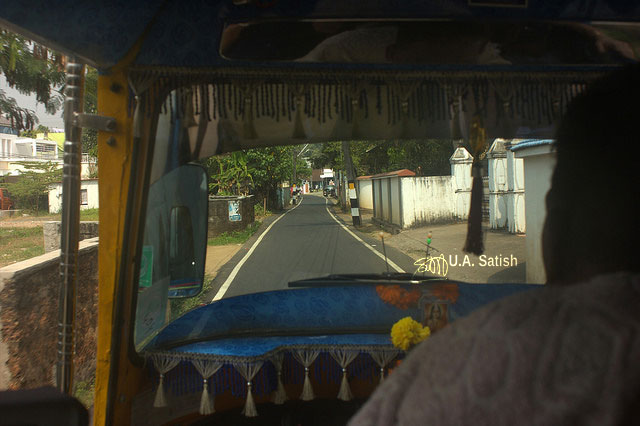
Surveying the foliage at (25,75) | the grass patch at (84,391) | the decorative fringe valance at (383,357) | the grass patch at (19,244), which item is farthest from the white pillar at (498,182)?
the grass patch at (19,244)

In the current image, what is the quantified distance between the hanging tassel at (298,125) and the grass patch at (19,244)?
35.4ft

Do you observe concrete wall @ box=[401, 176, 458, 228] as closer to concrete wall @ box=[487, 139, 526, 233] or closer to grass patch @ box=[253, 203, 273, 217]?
concrete wall @ box=[487, 139, 526, 233]

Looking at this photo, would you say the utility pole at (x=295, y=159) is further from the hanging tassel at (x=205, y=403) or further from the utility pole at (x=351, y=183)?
the hanging tassel at (x=205, y=403)

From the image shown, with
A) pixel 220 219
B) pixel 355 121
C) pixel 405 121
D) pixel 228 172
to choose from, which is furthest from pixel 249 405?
pixel 405 121

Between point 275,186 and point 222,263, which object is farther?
point 275,186

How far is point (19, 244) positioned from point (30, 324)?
14.2m

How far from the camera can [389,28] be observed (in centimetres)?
177

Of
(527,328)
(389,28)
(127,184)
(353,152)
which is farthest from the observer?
(353,152)

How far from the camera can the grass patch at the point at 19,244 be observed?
12109 mm

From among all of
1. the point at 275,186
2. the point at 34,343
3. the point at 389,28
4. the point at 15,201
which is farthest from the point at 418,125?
the point at 15,201

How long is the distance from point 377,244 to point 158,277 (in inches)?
47.1

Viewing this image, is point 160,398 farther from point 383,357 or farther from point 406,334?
point 406,334

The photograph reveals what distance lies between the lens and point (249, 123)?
220 cm

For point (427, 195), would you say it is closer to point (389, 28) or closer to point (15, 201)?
point (389, 28)
